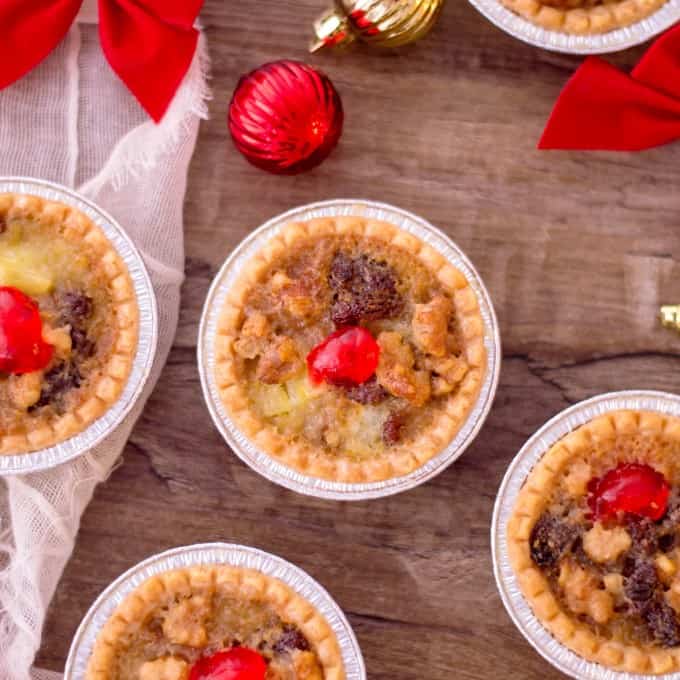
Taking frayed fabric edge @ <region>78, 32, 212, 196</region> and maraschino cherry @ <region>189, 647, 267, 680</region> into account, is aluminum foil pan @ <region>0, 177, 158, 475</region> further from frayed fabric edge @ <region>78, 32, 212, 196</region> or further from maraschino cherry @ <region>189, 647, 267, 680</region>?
maraschino cherry @ <region>189, 647, 267, 680</region>

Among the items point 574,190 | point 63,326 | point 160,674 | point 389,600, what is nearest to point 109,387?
point 63,326

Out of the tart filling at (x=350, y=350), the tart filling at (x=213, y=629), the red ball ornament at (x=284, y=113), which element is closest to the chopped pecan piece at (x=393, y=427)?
the tart filling at (x=350, y=350)

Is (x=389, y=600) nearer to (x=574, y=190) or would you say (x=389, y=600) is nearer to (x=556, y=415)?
(x=556, y=415)

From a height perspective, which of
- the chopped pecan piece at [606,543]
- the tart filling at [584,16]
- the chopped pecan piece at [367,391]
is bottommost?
the chopped pecan piece at [606,543]

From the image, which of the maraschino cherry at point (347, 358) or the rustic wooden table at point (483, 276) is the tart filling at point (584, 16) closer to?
the rustic wooden table at point (483, 276)

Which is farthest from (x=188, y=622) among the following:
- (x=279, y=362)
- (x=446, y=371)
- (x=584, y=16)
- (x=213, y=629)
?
(x=584, y=16)

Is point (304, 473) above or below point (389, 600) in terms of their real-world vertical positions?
above

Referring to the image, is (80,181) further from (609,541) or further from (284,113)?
(609,541)
